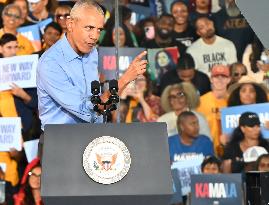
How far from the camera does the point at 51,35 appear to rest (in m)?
8.12

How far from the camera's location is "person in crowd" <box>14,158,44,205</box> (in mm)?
7582

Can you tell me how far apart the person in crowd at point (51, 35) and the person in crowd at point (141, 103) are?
0.96 meters

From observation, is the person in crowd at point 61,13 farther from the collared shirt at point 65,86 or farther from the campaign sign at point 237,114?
the collared shirt at point 65,86

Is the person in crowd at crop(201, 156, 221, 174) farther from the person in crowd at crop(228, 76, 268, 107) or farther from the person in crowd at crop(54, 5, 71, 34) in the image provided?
the person in crowd at crop(54, 5, 71, 34)

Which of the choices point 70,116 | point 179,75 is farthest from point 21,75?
point 70,116

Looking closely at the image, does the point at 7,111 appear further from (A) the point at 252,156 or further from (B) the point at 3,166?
(A) the point at 252,156

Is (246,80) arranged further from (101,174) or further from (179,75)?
(101,174)

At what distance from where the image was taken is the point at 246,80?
26.8 ft

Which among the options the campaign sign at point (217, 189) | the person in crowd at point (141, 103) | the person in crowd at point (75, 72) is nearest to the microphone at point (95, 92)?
the person in crowd at point (75, 72)

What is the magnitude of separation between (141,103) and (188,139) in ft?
2.13

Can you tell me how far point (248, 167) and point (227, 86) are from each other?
3.03 feet

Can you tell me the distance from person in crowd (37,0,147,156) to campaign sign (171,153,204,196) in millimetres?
4082

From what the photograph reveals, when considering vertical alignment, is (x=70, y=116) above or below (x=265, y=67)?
below

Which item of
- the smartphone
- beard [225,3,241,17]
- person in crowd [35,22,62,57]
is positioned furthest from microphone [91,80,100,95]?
beard [225,3,241,17]
